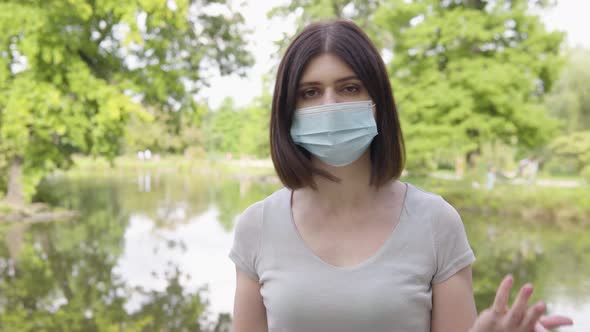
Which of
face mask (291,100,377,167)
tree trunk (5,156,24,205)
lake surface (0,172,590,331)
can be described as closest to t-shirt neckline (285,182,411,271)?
face mask (291,100,377,167)

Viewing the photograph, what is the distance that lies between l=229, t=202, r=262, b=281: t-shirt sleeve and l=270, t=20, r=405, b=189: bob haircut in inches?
Answer: 4.4

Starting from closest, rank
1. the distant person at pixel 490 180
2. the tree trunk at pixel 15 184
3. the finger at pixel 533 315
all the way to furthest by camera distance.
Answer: the finger at pixel 533 315
the tree trunk at pixel 15 184
the distant person at pixel 490 180

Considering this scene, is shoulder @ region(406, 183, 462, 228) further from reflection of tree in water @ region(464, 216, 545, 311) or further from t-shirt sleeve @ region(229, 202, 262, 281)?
reflection of tree in water @ region(464, 216, 545, 311)

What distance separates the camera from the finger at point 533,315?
92 centimetres

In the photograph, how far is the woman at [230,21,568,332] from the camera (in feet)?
3.76

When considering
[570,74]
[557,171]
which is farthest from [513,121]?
[557,171]

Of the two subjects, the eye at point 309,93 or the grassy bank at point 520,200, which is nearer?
the eye at point 309,93

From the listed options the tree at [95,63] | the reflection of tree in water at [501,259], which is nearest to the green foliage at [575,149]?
the reflection of tree in water at [501,259]

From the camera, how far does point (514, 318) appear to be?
3.16ft

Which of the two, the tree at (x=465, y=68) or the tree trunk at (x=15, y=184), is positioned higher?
the tree at (x=465, y=68)

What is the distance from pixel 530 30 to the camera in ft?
43.7

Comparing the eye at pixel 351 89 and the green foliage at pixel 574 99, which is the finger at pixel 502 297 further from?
the green foliage at pixel 574 99

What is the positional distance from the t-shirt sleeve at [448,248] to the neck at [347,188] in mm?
163

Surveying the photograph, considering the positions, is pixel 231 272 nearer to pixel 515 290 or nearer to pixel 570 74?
pixel 515 290
